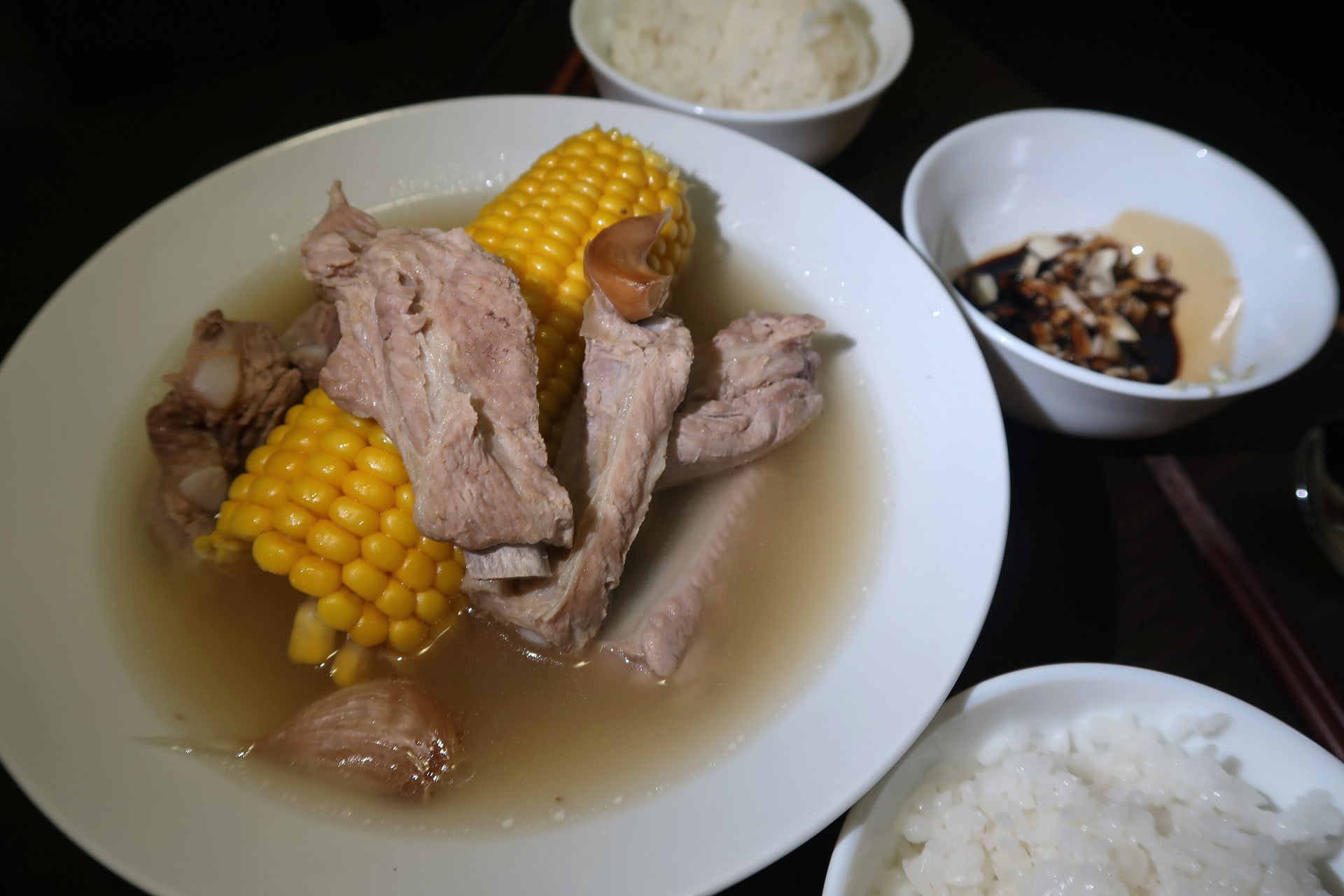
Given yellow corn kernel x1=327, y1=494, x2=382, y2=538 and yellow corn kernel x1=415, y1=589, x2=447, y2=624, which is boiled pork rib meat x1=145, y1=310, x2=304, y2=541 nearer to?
yellow corn kernel x1=327, y1=494, x2=382, y2=538

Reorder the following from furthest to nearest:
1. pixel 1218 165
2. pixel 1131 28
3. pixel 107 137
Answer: pixel 1131 28 → pixel 107 137 → pixel 1218 165

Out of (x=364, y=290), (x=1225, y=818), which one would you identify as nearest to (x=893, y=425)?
(x=1225, y=818)

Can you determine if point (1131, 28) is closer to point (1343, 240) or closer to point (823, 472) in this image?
point (1343, 240)

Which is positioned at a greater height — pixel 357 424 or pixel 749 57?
pixel 749 57

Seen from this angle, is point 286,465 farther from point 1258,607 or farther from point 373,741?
point 1258,607

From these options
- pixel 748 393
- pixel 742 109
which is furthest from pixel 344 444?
pixel 742 109

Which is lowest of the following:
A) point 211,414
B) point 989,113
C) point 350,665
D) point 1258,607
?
point 350,665
